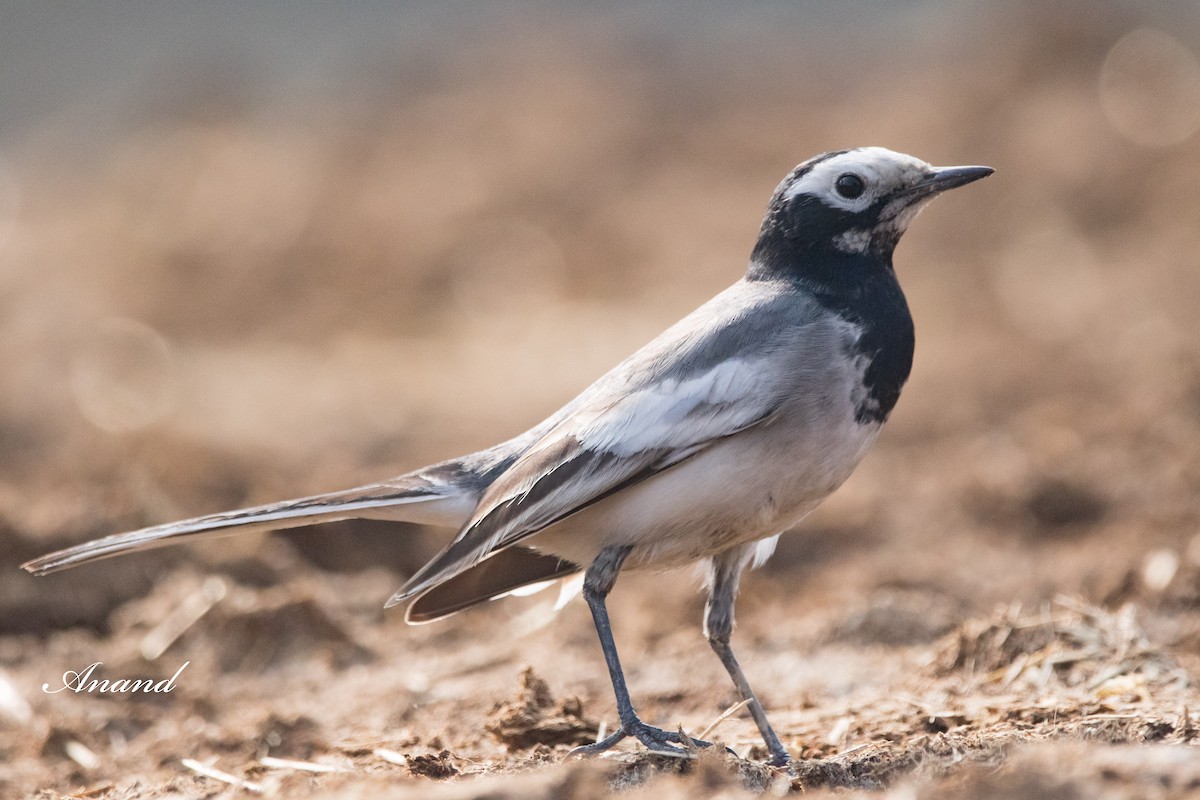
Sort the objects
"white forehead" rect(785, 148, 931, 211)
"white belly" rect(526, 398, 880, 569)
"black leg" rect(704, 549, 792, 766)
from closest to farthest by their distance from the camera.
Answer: "white belly" rect(526, 398, 880, 569)
"white forehead" rect(785, 148, 931, 211)
"black leg" rect(704, 549, 792, 766)

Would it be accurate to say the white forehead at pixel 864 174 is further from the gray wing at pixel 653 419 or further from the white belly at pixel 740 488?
the white belly at pixel 740 488

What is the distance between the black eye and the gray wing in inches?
16.4

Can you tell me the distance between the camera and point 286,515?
4.94m

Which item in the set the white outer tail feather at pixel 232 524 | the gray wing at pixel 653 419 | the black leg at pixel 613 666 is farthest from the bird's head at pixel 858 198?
the white outer tail feather at pixel 232 524

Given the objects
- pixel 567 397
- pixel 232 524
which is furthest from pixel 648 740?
pixel 567 397

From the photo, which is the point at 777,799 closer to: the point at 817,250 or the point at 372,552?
the point at 817,250

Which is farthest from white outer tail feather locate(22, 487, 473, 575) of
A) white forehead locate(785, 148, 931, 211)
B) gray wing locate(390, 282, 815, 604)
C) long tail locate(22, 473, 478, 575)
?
white forehead locate(785, 148, 931, 211)

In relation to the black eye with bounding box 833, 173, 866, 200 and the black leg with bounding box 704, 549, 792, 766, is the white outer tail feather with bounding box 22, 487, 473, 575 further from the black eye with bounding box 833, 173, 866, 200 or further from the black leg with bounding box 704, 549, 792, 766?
the black eye with bounding box 833, 173, 866, 200

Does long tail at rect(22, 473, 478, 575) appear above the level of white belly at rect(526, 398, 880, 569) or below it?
below

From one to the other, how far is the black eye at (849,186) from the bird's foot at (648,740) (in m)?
2.00

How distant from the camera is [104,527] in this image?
7.33 m

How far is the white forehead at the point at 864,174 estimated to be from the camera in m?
5.06

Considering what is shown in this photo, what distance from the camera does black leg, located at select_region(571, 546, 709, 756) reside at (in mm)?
4562

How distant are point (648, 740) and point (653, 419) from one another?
106 centimetres
